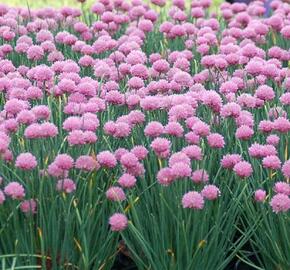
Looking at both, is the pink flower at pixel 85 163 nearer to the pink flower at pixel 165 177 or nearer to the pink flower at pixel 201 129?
the pink flower at pixel 165 177

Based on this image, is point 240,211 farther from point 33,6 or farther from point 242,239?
point 33,6

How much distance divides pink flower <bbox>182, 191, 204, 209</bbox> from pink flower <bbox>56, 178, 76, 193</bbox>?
371 millimetres

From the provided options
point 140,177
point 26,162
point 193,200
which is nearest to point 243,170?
point 193,200

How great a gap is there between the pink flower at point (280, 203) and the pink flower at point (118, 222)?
0.49m

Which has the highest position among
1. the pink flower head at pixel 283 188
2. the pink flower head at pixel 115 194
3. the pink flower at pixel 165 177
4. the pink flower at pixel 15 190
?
the pink flower at pixel 15 190

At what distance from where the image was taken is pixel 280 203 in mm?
2430

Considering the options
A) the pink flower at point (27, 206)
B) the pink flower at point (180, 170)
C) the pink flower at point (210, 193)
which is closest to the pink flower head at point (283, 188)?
the pink flower at point (210, 193)

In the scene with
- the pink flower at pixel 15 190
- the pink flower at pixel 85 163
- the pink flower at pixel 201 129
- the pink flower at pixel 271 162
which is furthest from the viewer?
the pink flower at pixel 201 129

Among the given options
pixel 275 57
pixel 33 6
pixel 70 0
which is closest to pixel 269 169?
pixel 275 57

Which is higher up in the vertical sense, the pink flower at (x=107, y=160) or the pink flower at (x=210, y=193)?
the pink flower at (x=107, y=160)

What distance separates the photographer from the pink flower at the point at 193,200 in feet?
7.81

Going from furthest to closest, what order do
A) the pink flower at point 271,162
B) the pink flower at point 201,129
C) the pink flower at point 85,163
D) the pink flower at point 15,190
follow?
the pink flower at point 201,129, the pink flower at point 271,162, the pink flower at point 85,163, the pink flower at point 15,190

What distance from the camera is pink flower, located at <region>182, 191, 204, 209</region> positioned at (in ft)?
7.81

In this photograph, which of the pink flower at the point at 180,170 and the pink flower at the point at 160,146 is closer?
the pink flower at the point at 180,170
